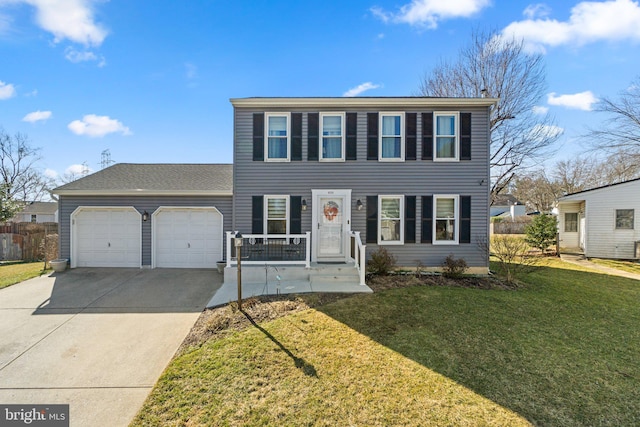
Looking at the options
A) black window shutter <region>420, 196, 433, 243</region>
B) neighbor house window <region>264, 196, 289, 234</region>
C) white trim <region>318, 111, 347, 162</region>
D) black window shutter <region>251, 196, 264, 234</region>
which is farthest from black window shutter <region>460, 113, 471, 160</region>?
black window shutter <region>251, 196, 264, 234</region>

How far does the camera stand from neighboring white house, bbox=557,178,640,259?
37.8 feet

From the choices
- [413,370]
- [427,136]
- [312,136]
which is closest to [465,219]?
[427,136]

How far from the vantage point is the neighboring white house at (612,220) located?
11516 millimetres

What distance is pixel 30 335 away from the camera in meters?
4.46

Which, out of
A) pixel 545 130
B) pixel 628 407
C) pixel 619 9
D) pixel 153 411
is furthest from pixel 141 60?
pixel 545 130

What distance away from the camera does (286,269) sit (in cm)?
746

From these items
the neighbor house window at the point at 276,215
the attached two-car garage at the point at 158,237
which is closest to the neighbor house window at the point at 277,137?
the neighbor house window at the point at 276,215

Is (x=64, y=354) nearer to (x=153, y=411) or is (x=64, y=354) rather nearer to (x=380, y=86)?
(x=153, y=411)

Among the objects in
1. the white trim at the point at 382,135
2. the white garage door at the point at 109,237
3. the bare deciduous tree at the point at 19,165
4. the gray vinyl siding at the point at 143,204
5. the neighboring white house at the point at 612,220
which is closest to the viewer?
the white trim at the point at 382,135

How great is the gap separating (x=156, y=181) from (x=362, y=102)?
7885 millimetres

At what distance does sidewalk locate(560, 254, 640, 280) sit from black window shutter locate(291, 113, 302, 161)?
1183 centimetres

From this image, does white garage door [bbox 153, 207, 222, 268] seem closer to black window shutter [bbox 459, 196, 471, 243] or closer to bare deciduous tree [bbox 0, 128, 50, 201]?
black window shutter [bbox 459, 196, 471, 243]

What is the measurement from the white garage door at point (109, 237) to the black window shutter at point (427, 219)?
968 centimetres

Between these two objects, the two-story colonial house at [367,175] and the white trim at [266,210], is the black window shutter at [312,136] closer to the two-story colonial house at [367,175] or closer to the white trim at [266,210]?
the two-story colonial house at [367,175]
